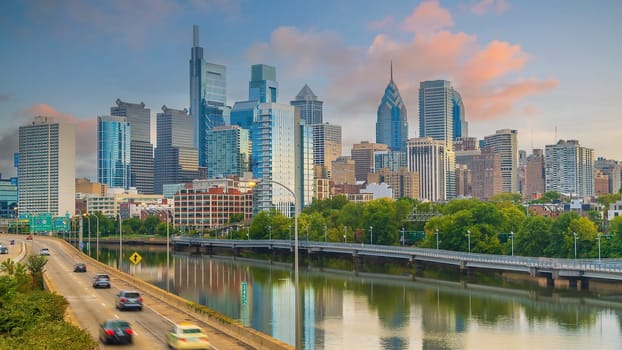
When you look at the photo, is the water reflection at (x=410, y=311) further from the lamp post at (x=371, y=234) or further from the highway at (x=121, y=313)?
the lamp post at (x=371, y=234)

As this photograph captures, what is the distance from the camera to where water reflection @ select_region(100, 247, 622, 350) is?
68.2 m

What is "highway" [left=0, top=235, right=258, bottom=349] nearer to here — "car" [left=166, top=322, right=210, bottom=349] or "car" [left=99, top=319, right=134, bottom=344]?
"car" [left=99, top=319, right=134, bottom=344]

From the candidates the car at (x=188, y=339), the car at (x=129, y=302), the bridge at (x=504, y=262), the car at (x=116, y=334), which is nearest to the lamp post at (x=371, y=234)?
the bridge at (x=504, y=262)

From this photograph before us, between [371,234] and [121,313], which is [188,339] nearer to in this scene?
[121,313]

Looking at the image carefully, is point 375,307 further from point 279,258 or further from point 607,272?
point 279,258

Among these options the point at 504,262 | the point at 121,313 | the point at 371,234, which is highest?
the point at 371,234

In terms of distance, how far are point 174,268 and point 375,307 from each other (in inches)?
2795

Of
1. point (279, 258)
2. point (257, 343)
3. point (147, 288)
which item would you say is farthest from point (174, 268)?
Result: point (257, 343)

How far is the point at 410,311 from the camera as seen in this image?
282ft

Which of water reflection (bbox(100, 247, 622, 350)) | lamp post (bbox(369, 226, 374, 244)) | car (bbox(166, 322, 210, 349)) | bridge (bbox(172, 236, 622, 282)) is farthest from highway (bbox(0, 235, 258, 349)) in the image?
lamp post (bbox(369, 226, 374, 244))

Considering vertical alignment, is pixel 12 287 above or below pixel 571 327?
above

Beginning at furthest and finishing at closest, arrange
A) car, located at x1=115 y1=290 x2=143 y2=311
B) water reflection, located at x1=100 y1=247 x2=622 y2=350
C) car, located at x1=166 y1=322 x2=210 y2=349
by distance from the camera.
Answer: water reflection, located at x1=100 y1=247 x2=622 y2=350 < car, located at x1=115 y1=290 x2=143 y2=311 < car, located at x1=166 y1=322 x2=210 y2=349

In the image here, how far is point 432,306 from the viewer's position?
89562mm

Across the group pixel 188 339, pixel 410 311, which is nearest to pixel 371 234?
pixel 410 311
